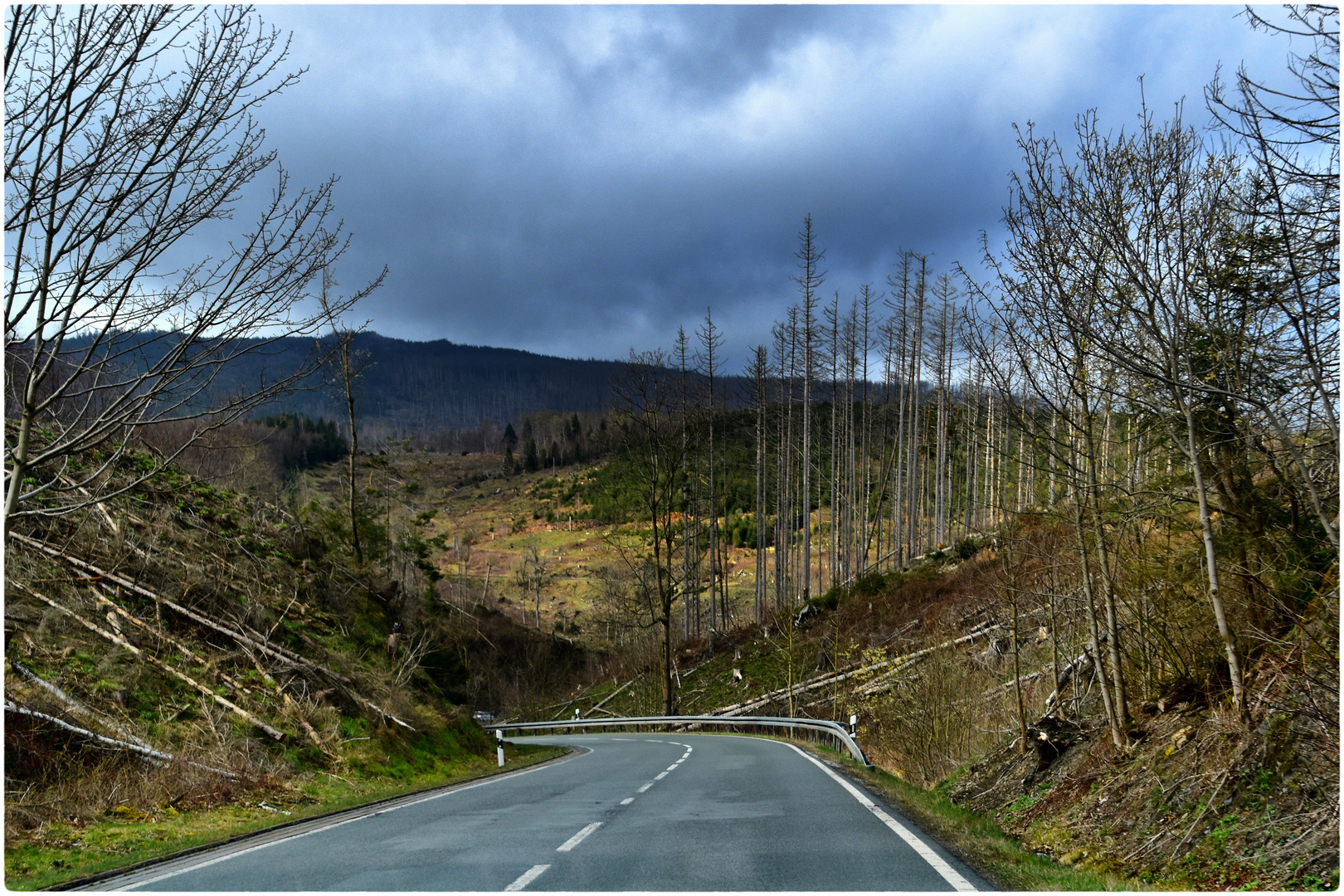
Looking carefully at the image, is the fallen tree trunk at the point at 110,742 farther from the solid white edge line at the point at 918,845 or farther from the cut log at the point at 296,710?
the solid white edge line at the point at 918,845

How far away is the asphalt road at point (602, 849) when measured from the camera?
6.35 meters

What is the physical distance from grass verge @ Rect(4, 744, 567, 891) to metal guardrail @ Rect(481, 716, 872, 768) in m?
9.85

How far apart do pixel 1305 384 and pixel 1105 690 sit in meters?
4.39

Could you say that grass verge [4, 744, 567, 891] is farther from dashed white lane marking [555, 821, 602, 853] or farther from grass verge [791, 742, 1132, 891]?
grass verge [791, 742, 1132, 891]

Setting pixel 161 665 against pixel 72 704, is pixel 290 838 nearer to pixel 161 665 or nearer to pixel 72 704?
pixel 72 704

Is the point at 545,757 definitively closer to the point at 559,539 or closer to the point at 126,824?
the point at 126,824

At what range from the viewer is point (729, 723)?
33.9m

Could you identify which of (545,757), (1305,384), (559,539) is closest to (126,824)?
(1305,384)

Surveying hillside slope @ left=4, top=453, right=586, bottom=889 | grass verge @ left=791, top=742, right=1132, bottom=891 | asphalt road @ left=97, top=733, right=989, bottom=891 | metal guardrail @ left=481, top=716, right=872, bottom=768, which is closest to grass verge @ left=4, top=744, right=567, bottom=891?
hillside slope @ left=4, top=453, right=586, bottom=889

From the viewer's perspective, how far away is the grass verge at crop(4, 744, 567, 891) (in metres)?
7.42

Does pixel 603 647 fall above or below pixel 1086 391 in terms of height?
below

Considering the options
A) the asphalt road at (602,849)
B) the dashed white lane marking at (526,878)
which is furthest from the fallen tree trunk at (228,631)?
the dashed white lane marking at (526,878)

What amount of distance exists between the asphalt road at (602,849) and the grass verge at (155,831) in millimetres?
573

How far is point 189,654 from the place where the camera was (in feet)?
48.9
